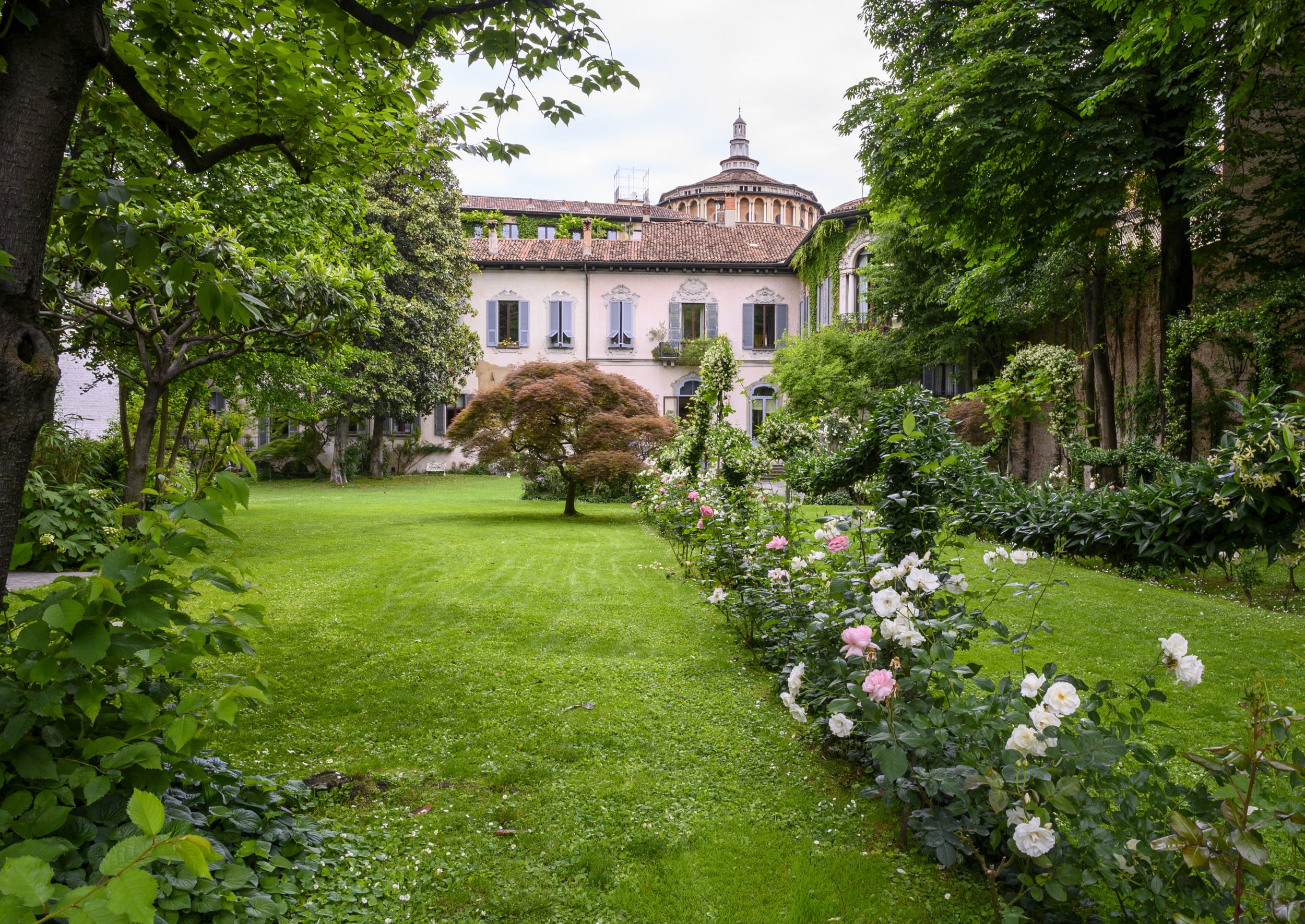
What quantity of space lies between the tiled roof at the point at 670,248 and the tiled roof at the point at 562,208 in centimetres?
225

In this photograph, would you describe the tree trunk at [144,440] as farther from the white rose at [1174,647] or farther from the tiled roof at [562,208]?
the tiled roof at [562,208]

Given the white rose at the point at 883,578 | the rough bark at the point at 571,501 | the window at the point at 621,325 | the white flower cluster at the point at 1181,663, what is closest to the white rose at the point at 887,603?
the white rose at the point at 883,578

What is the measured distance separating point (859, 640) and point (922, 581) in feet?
0.99

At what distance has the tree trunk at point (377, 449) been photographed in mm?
22955

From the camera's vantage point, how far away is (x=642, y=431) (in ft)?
40.0

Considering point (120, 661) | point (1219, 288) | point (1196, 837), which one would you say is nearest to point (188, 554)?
point (120, 661)

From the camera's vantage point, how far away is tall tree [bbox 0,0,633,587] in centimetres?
177

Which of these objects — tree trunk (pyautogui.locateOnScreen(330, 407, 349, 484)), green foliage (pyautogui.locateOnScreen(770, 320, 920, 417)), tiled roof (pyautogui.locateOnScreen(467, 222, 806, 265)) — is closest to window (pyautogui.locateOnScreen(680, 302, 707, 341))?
tiled roof (pyautogui.locateOnScreen(467, 222, 806, 265))

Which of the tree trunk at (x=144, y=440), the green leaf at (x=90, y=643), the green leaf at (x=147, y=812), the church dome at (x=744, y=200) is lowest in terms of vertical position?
the green leaf at (x=147, y=812)

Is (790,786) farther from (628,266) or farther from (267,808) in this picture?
(628,266)

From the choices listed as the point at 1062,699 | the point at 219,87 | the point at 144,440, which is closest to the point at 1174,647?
the point at 1062,699

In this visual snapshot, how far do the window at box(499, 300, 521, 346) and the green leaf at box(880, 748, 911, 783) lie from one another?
86.6 ft

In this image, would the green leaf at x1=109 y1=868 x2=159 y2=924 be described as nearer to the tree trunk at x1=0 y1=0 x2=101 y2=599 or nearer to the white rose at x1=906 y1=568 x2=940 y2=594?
the tree trunk at x1=0 y1=0 x2=101 y2=599

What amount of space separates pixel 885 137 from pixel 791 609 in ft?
27.8
